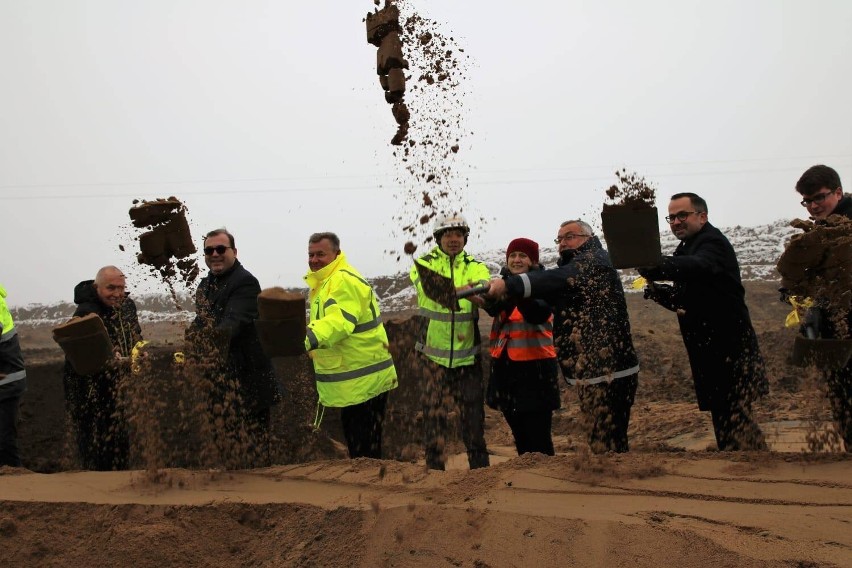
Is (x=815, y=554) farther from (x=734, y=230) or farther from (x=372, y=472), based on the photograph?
(x=734, y=230)

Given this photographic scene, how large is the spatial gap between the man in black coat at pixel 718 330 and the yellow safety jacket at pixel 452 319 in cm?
111

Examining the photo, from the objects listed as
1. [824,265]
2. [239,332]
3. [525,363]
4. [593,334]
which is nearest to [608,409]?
[593,334]

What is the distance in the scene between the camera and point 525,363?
14.7ft

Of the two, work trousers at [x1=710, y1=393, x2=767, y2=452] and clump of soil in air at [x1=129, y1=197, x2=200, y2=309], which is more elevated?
clump of soil in air at [x1=129, y1=197, x2=200, y2=309]

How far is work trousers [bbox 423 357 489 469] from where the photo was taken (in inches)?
182

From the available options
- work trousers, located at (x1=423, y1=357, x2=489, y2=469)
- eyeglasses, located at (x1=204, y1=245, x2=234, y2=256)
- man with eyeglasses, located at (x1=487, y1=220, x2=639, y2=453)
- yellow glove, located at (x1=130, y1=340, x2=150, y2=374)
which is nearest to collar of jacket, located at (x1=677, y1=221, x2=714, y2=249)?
man with eyeglasses, located at (x1=487, y1=220, x2=639, y2=453)

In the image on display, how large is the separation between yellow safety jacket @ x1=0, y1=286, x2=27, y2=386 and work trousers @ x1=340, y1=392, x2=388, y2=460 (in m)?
2.44

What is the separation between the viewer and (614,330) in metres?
4.28

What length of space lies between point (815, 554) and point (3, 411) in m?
5.00

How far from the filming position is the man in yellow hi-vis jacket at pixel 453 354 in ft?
15.2

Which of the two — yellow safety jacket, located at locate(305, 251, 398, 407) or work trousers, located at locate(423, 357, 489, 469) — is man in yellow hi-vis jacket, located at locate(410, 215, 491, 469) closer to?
work trousers, located at locate(423, 357, 489, 469)

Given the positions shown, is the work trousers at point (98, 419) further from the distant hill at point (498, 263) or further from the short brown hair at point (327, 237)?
the distant hill at point (498, 263)

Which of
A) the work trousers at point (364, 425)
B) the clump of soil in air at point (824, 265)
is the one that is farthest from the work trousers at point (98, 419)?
the clump of soil in air at point (824, 265)

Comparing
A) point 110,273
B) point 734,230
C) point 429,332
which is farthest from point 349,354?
point 734,230
